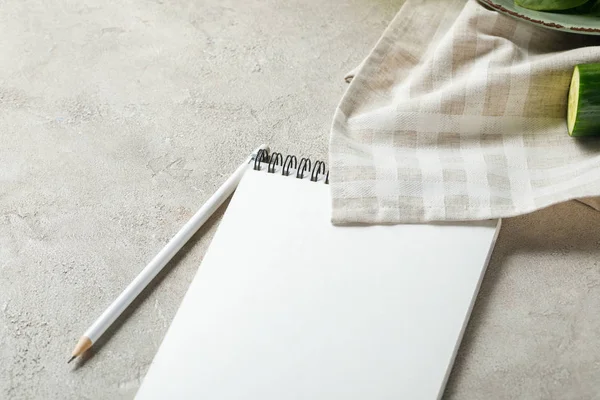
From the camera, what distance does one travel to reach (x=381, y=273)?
93cm

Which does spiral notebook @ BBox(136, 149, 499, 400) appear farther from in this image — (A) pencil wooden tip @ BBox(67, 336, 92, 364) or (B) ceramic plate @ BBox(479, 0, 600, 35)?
(B) ceramic plate @ BBox(479, 0, 600, 35)

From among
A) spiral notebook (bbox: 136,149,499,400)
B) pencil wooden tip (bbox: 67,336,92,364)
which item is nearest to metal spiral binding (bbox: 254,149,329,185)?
spiral notebook (bbox: 136,149,499,400)

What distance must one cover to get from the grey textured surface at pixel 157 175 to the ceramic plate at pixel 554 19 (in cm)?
24

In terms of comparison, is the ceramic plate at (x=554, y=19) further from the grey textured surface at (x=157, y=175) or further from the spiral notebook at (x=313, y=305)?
the spiral notebook at (x=313, y=305)

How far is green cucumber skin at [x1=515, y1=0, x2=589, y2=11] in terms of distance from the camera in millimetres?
1108

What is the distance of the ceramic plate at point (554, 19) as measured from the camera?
43.3 inches

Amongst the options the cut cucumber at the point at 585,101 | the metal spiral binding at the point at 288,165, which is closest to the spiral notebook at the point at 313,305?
the metal spiral binding at the point at 288,165

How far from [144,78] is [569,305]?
75 centimetres

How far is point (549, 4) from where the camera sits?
44.1 inches

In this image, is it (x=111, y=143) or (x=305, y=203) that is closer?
(x=305, y=203)

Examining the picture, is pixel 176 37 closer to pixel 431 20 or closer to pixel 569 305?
pixel 431 20

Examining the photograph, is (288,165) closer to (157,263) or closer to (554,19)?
(157,263)

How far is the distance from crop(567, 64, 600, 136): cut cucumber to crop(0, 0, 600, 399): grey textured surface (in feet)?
0.37

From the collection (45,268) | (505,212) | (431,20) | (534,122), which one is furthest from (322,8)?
(45,268)
